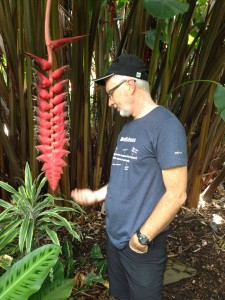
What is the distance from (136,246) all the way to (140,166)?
279 mm

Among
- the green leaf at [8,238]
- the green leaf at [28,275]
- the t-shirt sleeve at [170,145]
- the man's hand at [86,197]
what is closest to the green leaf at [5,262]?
the green leaf at [8,238]

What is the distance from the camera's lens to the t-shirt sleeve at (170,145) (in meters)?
1.11

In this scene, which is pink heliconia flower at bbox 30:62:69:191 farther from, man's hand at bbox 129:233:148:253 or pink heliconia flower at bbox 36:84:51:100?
man's hand at bbox 129:233:148:253

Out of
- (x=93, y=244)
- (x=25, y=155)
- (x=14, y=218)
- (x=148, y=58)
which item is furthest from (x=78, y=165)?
(x=148, y=58)

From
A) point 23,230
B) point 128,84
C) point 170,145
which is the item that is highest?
point 128,84

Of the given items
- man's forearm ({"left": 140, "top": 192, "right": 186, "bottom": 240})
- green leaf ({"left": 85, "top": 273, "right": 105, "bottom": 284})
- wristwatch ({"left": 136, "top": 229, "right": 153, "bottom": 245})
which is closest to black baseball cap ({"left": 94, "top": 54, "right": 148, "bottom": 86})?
man's forearm ({"left": 140, "top": 192, "right": 186, "bottom": 240})

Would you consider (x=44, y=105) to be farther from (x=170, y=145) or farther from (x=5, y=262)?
(x=5, y=262)

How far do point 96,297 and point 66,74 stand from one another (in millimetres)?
1178

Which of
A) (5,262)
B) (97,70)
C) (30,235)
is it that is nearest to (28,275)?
(30,235)

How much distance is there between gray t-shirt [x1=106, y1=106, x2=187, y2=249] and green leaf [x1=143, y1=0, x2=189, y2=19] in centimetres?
35

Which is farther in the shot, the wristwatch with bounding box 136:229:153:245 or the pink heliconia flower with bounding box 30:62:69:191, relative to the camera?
the wristwatch with bounding box 136:229:153:245

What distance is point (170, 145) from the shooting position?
1.11 metres

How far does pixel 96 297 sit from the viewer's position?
5.87 feet

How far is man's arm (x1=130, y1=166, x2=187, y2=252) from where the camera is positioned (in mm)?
1146
